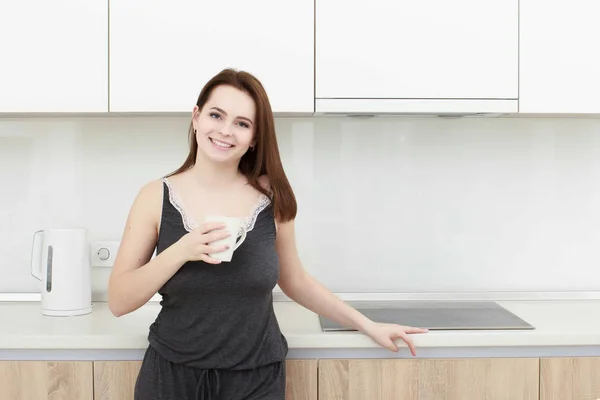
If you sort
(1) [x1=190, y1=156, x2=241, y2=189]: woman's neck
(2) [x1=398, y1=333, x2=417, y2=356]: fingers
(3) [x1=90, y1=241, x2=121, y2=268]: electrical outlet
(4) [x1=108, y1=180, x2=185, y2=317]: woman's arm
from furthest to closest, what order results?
(3) [x1=90, y1=241, x2=121, y2=268]: electrical outlet
(2) [x1=398, y1=333, x2=417, y2=356]: fingers
(1) [x1=190, y1=156, x2=241, y2=189]: woman's neck
(4) [x1=108, y1=180, x2=185, y2=317]: woman's arm

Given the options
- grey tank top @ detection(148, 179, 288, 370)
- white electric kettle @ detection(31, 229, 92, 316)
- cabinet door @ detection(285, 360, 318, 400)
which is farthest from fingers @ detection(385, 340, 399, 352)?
white electric kettle @ detection(31, 229, 92, 316)

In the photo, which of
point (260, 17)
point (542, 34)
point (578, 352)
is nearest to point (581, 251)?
point (578, 352)

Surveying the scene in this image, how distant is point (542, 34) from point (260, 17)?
0.78 metres

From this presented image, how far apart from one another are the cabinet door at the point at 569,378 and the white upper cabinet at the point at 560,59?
0.68m

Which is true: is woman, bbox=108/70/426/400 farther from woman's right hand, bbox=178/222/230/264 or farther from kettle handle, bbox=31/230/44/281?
kettle handle, bbox=31/230/44/281

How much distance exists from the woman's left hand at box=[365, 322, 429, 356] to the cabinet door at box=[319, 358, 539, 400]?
0.07m

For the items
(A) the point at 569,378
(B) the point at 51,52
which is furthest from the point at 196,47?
(A) the point at 569,378

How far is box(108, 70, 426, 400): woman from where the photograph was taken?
1.56 metres

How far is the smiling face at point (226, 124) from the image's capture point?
1.55 metres

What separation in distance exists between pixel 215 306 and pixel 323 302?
0.32 m

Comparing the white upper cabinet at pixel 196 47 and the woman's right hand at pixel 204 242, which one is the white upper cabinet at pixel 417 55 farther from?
the woman's right hand at pixel 204 242

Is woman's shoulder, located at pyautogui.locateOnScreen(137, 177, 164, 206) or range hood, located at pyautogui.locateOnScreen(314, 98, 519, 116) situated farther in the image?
range hood, located at pyautogui.locateOnScreen(314, 98, 519, 116)

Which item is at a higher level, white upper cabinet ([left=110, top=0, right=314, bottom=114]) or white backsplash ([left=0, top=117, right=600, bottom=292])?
white upper cabinet ([left=110, top=0, right=314, bottom=114])

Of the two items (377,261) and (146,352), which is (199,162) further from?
(377,261)
